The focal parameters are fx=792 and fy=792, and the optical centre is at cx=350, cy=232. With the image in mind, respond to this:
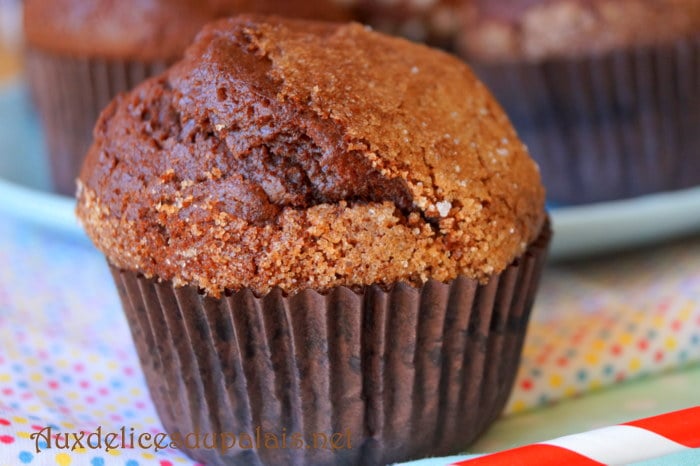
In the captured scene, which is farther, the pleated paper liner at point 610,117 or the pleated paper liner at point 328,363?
the pleated paper liner at point 610,117

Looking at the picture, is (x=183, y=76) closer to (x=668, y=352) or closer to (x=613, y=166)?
(x=668, y=352)

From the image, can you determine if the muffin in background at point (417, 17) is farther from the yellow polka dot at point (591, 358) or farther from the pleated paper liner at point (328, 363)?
the pleated paper liner at point (328, 363)

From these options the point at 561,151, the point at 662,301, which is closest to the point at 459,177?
the point at 662,301

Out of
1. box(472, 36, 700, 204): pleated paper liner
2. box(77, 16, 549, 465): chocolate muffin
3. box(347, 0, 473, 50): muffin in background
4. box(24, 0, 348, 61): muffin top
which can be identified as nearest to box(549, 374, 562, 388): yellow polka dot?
box(77, 16, 549, 465): chocolate muffin

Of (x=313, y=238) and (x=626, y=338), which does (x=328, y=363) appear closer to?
(x=313, y=238)

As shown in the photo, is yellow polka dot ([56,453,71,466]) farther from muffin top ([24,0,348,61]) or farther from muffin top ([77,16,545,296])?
muffin top ([24,0,348,61])

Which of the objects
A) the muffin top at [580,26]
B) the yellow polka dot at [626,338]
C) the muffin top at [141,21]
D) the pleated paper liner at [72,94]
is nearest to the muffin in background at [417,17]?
the muffin top at [580,26]
